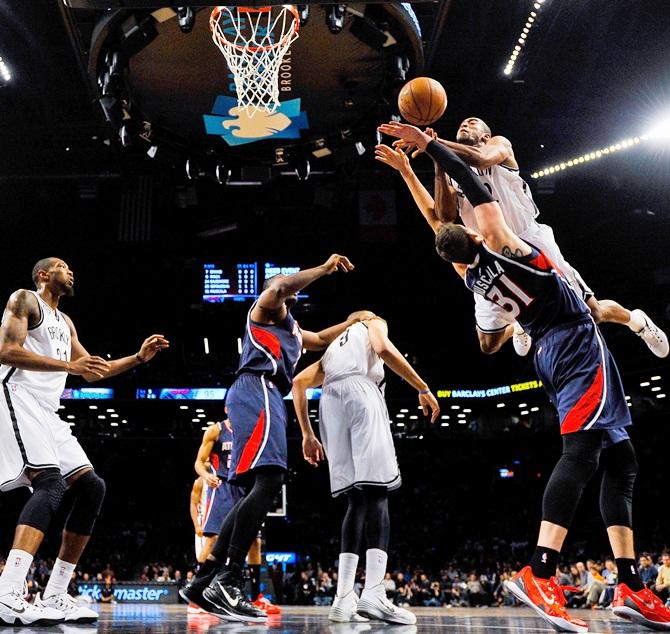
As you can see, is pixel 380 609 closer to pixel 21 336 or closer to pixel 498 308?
pixel 498 308

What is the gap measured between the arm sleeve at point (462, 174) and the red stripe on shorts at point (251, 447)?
5.55ft

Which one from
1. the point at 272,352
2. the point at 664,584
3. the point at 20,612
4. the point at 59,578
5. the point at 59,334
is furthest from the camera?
the point at 664,584

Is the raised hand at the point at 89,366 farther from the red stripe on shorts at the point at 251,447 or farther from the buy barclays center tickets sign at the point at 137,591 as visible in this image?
the buy barclays center tickets sign at the point at 137,591

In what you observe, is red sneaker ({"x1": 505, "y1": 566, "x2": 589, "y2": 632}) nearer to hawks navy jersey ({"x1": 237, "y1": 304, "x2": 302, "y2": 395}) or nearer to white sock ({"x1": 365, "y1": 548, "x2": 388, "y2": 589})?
white sock ({"x1": 365, "y1": 548, "x2": 388, "y2": 589})

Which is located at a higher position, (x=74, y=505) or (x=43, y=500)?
(x=43, y=500)

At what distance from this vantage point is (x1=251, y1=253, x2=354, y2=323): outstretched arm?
429 cm

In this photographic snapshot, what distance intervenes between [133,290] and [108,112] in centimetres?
1162

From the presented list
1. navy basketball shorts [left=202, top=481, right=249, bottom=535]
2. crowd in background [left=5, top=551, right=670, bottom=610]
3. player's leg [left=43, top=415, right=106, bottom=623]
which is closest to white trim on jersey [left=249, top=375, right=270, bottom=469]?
player's leg [left=43, top=415, right=106, bottom=623]

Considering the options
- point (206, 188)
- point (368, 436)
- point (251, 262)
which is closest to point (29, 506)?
point (368, 436)

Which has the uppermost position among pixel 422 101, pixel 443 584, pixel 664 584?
pixel 422 101

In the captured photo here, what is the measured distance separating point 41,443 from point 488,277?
2375 millimetres

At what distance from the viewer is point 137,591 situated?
615 inches

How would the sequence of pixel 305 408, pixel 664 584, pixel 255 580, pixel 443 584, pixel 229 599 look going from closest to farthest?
pixel 229 599
pixel 305 408
pixel 255 580
pixel 664 584
pixel 443 584

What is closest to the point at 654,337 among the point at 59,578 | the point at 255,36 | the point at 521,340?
the point at 521,340
